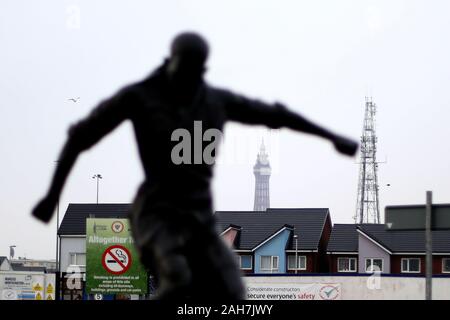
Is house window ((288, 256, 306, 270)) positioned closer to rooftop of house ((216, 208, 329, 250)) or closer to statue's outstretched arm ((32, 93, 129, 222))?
rooftop of house ((216, 208, 329, 250))

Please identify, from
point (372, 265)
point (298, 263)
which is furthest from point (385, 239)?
point (298, 263)

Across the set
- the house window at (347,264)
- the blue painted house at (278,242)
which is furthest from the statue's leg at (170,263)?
the house window at (347,264)

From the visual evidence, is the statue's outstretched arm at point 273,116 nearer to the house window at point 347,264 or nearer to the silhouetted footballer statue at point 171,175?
the silhouetted footballer statue at point 171,175

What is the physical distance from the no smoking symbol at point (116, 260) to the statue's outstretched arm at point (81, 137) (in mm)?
35932

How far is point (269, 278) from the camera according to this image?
42562 mm

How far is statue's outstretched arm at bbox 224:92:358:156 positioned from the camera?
4668 millimetres

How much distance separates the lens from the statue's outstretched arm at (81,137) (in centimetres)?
447

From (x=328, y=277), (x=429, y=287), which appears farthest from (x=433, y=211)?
(x=328, y=277)

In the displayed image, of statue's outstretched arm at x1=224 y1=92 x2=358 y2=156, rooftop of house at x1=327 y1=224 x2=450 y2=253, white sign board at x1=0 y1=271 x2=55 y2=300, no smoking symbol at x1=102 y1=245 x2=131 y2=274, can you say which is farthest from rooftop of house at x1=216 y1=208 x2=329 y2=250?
statue's outstretched arm at x1=224 y1=92 x2=358 y2=156

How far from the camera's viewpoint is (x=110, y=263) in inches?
1583

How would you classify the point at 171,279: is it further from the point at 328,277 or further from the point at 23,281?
the point at 23,281

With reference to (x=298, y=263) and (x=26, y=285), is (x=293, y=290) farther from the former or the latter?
(x=298, y=263)

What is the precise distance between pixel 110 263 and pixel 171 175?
3631 centimetres
